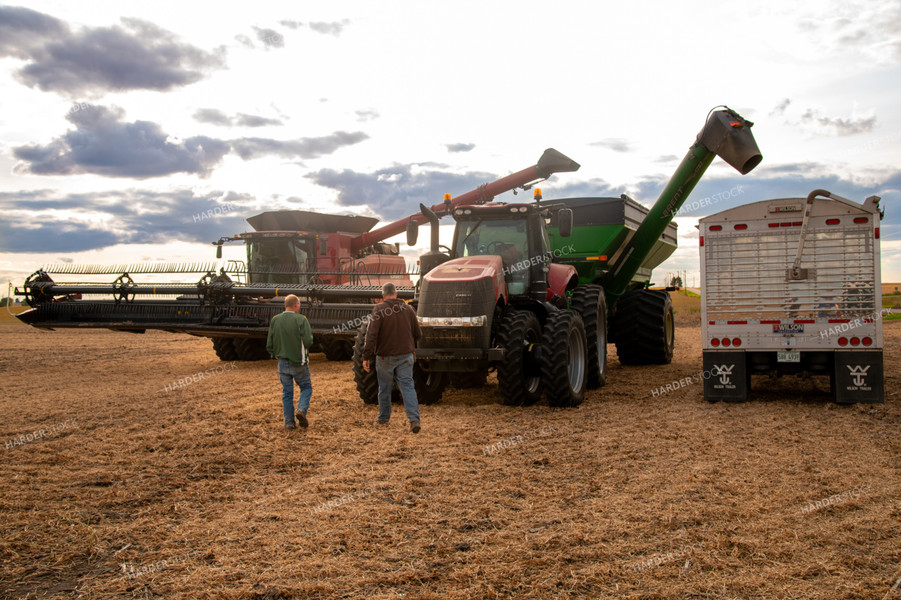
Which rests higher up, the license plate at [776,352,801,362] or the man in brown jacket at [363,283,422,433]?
the man in brown jacket at [363,283,422,433]

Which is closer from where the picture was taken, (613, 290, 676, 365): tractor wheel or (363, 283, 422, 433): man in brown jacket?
(363, 283, 422, 433): man in brown jacket

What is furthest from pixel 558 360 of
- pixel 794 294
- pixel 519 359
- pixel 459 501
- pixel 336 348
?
pixel 336 348

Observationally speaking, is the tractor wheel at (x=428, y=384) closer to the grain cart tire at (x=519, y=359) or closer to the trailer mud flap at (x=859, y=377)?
the grain cart tire at (x=519, y=359)

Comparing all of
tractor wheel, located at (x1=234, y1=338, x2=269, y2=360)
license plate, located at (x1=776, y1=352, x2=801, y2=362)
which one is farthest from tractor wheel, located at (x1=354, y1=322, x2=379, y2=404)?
tractor wheel, located at (x1=234, y1=338, x2=269, y2=360)

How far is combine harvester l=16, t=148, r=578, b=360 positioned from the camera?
13.9 meters

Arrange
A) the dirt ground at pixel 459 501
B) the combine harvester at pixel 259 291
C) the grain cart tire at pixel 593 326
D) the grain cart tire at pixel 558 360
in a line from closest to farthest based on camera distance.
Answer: the dirt ground at pixel 459 501, the grain cart tire at pixel 558 360, the grain cart tire at pixel 593 326, the combine harvester at pixel 259 291

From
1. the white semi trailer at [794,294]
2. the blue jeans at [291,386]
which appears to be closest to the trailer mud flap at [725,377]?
the white semi trailer at [794,294]

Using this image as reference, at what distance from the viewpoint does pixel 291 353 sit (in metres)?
8.20

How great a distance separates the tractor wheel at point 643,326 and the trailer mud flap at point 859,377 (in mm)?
4894

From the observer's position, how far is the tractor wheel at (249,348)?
16.0 m

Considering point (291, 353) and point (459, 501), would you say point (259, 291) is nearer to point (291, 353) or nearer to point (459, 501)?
point (291, 353)

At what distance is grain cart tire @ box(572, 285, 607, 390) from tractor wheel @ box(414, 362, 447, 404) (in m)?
2.29

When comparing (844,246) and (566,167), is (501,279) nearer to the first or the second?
(844,246)

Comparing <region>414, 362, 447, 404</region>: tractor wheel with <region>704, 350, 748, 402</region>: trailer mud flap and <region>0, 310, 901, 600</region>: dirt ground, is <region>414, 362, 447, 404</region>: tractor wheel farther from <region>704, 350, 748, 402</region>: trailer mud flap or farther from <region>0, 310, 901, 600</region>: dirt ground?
<region>704, 350, 748, 402</region>: trailer mud flap
